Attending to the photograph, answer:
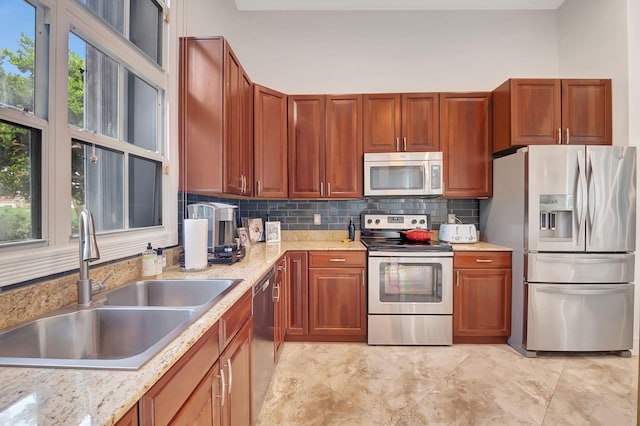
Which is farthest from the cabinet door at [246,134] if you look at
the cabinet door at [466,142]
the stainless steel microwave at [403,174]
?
the cabinet door at [466,142]

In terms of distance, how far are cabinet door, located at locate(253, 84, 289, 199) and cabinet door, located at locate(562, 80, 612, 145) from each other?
255cm

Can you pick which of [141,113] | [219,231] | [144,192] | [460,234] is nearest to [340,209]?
[460,234]

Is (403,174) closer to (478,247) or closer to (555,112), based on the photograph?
(478,247)

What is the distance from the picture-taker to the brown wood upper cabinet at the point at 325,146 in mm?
3039

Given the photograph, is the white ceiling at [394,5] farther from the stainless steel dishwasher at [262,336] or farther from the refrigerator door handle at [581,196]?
the stainless steel dishwasher at [262,336]

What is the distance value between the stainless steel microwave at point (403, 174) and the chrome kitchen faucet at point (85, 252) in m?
2.30

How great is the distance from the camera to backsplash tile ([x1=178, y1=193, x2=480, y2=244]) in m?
3.31

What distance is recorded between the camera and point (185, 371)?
84 cm

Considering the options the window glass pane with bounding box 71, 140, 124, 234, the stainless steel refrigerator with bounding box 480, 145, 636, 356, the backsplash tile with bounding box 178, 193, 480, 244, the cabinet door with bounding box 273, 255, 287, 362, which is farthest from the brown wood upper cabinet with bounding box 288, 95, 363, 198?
the window glass pane with bounding box 71, 140, 124, 234

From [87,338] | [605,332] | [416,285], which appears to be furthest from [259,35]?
[605,332]

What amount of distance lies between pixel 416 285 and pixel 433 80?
2.25m

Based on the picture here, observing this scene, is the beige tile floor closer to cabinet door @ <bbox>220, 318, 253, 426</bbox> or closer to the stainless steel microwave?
cabinet door @ <bbox>220, 318, 253, 426</bbox>

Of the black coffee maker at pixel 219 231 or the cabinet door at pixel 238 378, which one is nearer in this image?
the cabinet door at pixel 238 378

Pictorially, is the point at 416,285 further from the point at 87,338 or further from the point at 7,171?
the point at 7,171
